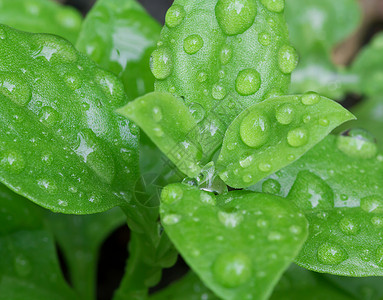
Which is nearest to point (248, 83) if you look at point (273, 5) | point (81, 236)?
point (273, 5)

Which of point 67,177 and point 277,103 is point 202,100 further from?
point 67,177

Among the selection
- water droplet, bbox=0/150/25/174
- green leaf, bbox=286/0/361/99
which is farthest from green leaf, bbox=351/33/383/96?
water droplet, bbox=0/150/25/174

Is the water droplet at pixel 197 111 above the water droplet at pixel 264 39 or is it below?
below

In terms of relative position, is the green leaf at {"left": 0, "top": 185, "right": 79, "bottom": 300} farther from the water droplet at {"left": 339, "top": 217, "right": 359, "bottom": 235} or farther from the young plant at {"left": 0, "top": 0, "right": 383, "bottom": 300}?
the water droplet at {"left": 339, "top": 217, "right": 359, "bottom": 235}

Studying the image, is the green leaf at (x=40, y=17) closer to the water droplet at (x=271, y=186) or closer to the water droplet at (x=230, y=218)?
the water droplet at (x=271, y=186)

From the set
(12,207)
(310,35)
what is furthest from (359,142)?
(310,35)

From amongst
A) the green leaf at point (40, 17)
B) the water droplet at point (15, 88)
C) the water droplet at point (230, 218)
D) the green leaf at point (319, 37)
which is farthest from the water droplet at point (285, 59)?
the green leaf at point (319, 37)
